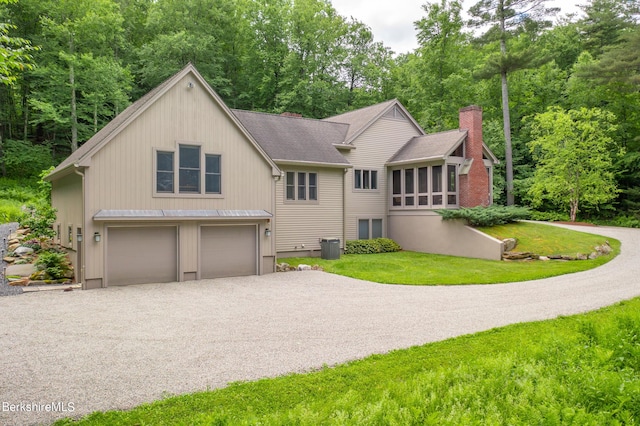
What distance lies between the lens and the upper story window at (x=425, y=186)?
2169 cm

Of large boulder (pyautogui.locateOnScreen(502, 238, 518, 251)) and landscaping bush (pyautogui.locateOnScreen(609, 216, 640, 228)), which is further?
landscaping bush (pyautogui.locateOnScreen(609, 216, 640, 228))

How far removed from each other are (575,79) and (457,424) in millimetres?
36731

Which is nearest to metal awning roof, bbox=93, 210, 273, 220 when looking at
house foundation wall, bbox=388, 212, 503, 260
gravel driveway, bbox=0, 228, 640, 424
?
gravel driveway, bbox=0, 228, 640, 424

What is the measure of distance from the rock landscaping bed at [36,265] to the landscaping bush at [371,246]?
40.2 ft

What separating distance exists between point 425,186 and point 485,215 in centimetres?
373

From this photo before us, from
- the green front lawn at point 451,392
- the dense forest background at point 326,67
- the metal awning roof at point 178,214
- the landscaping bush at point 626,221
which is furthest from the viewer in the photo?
the dense forest background at point 326,67

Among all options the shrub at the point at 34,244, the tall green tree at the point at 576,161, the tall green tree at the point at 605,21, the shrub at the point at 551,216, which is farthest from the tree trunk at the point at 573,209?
the shrub at the point at 34,244

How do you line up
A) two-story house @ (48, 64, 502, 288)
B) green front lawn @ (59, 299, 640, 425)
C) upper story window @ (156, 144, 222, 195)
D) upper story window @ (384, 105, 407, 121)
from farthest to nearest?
upper story window @ (384, 105, 407, 121) → upper story window @ (156, 144, 222, 195) → two-story house @ (48, 64, 502, 288) → green front lawn @ (59, 299, 640, 425)

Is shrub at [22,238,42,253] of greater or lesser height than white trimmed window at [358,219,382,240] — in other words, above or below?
below

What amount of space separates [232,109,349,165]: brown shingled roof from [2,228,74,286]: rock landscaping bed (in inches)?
346

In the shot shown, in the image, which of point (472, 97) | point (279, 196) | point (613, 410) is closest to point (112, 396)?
point (613, 410)

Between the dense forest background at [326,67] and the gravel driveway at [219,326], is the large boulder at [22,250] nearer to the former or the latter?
the gravel driveway at [219,326]

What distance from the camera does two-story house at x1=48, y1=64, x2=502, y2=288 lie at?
533 inches

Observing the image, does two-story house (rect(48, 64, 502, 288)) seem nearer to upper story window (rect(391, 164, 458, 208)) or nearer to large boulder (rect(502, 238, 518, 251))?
upper story window (rect(391, 164, 458, 208))
